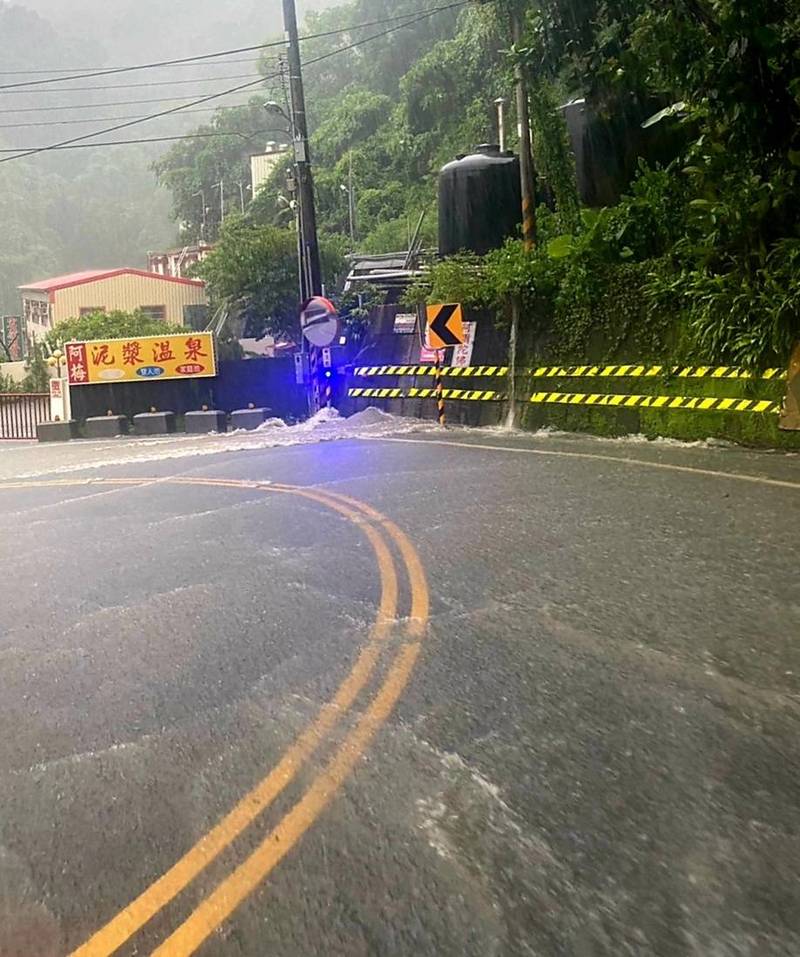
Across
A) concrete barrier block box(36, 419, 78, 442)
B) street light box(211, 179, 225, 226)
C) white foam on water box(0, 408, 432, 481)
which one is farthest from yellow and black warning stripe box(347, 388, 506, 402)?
street light box(211, 179, 225, 226)

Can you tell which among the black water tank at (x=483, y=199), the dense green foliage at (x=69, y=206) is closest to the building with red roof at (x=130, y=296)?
the black water tank at (x=483, y=199)

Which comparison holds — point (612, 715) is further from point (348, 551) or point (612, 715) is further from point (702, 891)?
point (348, 551)

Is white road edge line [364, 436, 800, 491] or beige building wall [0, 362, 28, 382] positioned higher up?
beige building wall [0, 362, 28, 382]

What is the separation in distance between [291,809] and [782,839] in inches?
67.2

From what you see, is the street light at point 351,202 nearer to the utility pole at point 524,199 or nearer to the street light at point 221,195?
the street light at point 221,195

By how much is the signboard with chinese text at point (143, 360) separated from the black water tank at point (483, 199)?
8041 millimetres

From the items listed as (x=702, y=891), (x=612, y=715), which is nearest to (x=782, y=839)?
(x=702, y=891)

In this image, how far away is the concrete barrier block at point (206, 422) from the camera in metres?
25.8

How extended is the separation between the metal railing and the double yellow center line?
26243 millimetres

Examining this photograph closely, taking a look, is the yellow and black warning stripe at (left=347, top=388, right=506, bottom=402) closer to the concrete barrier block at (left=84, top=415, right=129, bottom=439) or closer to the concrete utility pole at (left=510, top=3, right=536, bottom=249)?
the concrete utility pole at (left=510, top=3, right=536, bottom=249)

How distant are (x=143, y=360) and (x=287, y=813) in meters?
24.7

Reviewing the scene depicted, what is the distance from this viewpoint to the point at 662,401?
14.5 meters

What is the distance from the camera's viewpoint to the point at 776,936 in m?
2.72

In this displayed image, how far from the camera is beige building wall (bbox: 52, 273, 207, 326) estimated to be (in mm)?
54875
